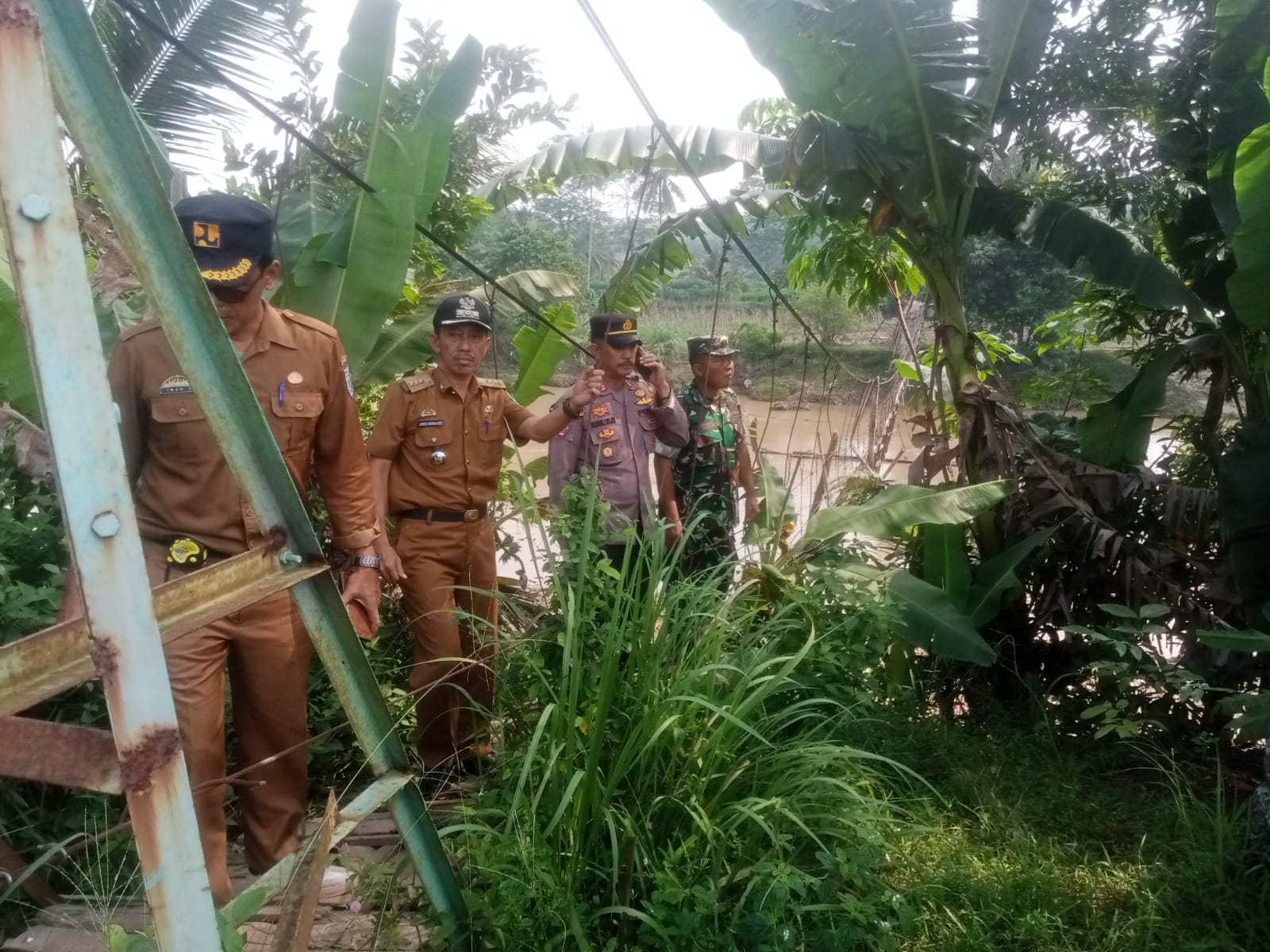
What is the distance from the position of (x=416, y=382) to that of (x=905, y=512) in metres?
1.89

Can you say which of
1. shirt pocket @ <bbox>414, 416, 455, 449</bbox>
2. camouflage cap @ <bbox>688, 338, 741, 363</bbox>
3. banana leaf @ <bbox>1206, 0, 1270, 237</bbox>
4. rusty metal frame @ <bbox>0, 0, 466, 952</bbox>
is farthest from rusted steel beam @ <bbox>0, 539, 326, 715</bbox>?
banana leaf @ <bbox>1206, 0, 1270, 237</bbox>

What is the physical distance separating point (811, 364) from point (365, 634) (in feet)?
58.9

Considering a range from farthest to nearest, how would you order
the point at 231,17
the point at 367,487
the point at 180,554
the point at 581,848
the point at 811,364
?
the point at 811,364 < the point at 231,17 < the point at 367,487 < the point at 180,554 < the point at 581,848

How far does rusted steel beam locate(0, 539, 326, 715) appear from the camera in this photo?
1.13 meters

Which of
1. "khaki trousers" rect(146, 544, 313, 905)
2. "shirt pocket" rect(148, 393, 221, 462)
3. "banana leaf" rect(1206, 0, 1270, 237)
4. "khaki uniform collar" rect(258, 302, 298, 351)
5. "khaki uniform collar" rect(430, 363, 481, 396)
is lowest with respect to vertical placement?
"khaki trousers" rect(146, 544, 313, 905)

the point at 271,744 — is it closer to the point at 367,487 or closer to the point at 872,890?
the point at 367,487

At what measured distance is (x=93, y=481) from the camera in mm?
1052

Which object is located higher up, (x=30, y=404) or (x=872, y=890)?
(x=30, y=404)

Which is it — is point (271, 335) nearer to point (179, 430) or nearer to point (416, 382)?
point (179, 430)

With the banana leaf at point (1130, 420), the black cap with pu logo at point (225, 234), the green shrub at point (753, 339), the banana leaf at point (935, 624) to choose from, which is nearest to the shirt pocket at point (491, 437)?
the black cap with pu logo at point (225, 234)

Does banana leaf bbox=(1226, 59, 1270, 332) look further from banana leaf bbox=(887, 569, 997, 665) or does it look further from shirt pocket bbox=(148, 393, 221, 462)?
shirt pocket bbox=(148, 393, 221, 462)

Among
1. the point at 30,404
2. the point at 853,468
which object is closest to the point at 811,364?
the point at 853,468

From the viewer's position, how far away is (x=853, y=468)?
17.3 feet

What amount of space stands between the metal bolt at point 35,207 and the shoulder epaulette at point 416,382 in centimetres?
224
